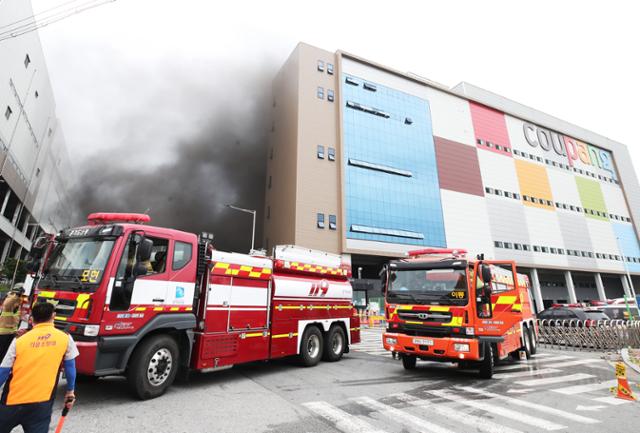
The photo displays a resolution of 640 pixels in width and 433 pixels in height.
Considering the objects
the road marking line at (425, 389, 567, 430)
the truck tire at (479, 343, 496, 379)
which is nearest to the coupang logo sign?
the truck tire at (479, 343, 496, 379)

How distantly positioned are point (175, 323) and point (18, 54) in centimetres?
4155

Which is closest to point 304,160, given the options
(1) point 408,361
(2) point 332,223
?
(2) point 332,223

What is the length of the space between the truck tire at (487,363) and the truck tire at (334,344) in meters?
4.04

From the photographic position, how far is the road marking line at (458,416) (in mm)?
4762

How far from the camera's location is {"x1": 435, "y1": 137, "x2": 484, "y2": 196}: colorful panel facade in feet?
147

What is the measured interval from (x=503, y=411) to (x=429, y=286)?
3.18m

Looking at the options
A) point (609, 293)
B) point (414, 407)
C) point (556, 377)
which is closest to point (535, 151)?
point (609, 293)

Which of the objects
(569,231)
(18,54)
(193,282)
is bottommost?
(193,282)

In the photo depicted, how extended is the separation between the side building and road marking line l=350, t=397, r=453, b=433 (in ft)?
132

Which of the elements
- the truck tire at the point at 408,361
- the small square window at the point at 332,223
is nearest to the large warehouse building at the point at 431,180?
the small square window at the point at 332,223

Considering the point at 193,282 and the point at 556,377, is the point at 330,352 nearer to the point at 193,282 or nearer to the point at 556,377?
the point at 193,282

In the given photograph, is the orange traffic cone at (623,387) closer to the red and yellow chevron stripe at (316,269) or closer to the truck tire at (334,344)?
the truck tire at (334,344)

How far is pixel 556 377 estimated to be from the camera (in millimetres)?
8555

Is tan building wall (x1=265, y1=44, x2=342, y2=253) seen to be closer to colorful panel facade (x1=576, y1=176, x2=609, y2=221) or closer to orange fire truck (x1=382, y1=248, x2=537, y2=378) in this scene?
orange fire truck (x1=382, y1=248, x2=537, y2=378)
